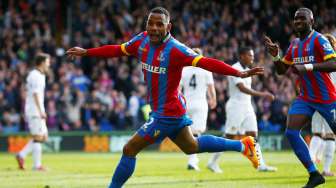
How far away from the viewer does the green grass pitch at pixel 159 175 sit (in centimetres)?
1259

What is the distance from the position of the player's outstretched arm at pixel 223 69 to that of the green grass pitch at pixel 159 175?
10.2ft

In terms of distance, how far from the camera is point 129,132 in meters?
25.3

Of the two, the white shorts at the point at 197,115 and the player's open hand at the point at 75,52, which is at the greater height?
the player's open hand at the point at 75,52

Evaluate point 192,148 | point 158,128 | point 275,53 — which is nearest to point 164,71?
point 158,128

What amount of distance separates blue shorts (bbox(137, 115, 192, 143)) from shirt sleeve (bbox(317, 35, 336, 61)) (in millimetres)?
2453

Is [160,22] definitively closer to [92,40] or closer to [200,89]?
[200,89]

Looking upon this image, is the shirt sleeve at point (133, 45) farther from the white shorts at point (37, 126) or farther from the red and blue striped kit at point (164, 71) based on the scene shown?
the white shorts at point (37, 126)

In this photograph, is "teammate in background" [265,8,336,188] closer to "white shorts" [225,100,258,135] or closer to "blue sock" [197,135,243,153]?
"blue sock" [197,135,243,153]

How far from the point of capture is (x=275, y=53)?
1073 cm

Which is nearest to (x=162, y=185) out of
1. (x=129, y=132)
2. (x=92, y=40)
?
(x=129, y=132)

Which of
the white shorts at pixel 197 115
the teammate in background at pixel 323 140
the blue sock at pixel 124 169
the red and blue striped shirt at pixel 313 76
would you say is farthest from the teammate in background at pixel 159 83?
the white shorts at pixel 197 115

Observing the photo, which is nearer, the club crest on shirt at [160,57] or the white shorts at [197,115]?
the club crest on shirt at [160,57]

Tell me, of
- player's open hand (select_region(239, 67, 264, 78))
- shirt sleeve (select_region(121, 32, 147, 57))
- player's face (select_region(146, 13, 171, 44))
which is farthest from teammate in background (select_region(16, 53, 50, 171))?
player's open hand (select_region(239, 67, 264, 78))

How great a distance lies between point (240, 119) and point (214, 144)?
5.49 m
